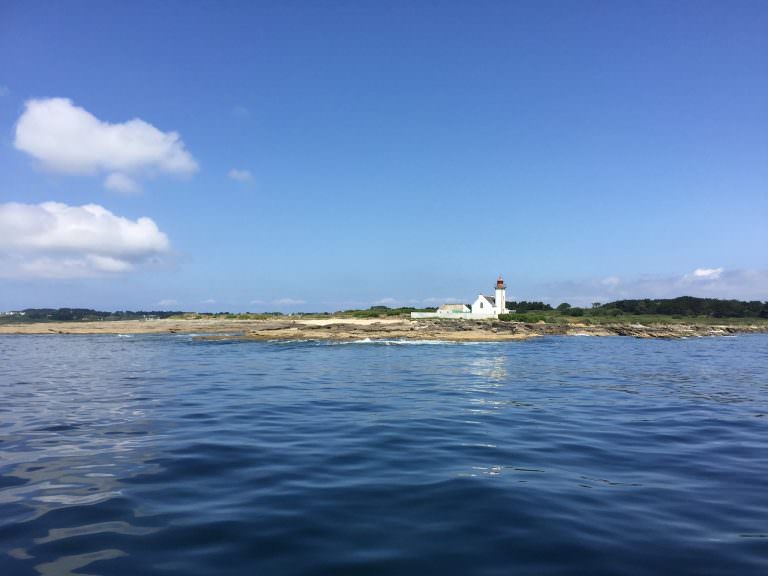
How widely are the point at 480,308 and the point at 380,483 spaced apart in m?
77.4

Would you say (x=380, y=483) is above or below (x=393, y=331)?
below

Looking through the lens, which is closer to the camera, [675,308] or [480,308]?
[480,308]

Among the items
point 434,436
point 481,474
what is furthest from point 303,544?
point 434,436

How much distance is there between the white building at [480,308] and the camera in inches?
3073

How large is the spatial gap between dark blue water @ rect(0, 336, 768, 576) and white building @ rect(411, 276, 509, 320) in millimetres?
60988

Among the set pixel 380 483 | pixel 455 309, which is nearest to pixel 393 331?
pixel 455 309

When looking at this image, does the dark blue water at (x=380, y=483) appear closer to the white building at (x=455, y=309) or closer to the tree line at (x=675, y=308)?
the white building at (x=455, y=309)

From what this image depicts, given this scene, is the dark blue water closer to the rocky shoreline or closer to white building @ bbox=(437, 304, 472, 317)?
the rocky shoreline

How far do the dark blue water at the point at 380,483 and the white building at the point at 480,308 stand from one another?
6099 centimetres

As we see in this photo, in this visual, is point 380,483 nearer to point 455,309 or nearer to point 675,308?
point 455,309

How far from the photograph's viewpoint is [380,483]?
23.9 ft

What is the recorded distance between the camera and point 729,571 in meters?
4.82

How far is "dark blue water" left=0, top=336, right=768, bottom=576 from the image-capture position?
5.05m

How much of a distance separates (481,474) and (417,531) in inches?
98.8
